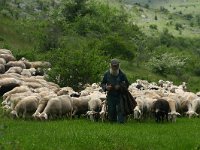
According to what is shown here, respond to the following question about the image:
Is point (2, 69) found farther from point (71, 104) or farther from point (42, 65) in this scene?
point (71, 104)

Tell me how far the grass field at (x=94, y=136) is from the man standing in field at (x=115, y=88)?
103 cm

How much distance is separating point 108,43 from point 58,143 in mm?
45576

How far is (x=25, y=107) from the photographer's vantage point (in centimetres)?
2120

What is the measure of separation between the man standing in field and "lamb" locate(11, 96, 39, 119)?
3077 mm

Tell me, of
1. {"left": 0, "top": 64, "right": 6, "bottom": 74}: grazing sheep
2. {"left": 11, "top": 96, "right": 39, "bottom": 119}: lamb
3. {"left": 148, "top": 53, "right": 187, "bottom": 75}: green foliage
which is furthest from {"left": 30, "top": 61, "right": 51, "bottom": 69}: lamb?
{"left": 148, "top": 53, "right": 187, "bottom": 75}: green foliage

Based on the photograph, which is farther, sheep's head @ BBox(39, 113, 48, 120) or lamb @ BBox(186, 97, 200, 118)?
lamb @ BBox(186, 97, 200, 118)

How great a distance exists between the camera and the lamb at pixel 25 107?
21128 millimetres

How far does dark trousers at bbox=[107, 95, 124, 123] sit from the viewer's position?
814 inches

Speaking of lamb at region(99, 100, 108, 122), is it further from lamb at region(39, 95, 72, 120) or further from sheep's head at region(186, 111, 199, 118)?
sheep's head at region(186, 111, 199, 118)

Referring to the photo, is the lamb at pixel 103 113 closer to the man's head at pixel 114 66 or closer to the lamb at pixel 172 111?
the man's head at pixel 114 66

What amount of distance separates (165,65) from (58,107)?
43057mm

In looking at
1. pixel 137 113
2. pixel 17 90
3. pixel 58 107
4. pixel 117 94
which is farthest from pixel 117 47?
pixel 117 94

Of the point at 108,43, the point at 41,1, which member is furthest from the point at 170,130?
the point at 41,1

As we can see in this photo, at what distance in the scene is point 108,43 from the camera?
60156 millimetres
